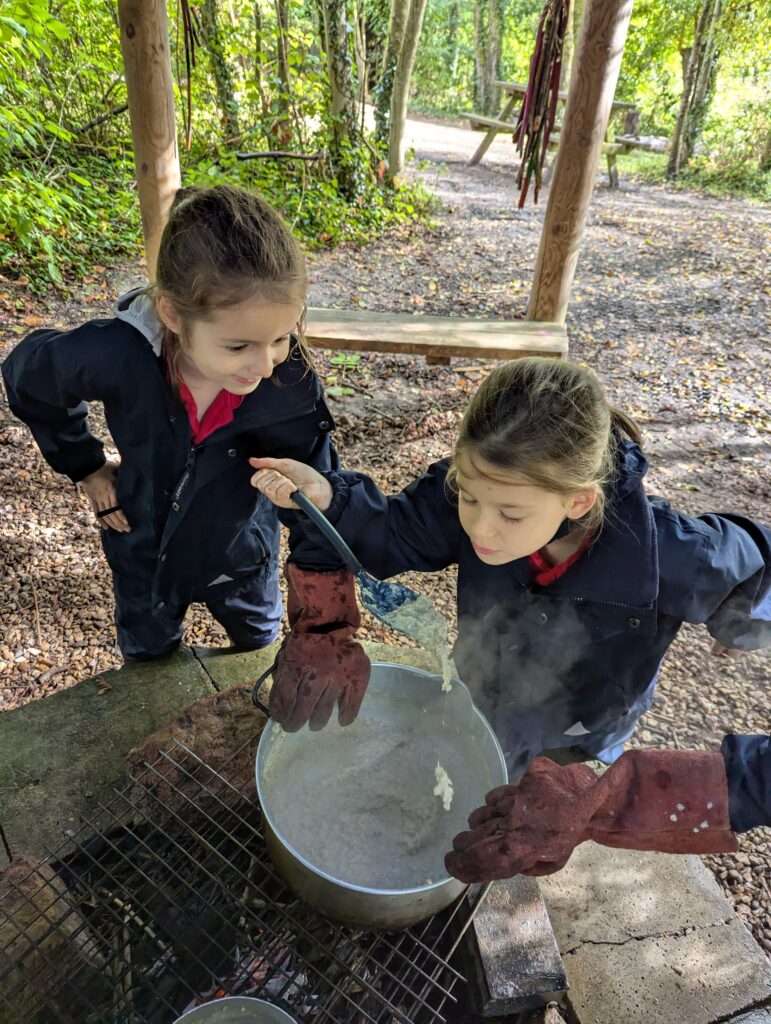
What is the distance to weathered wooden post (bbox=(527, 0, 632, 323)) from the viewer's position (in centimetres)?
307

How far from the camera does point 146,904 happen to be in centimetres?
131

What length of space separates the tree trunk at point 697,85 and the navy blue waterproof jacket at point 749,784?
529 inches

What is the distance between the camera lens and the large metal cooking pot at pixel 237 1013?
1062mm

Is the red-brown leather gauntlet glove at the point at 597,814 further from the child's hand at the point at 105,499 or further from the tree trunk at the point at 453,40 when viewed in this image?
the tree trunk at the point at 453,40

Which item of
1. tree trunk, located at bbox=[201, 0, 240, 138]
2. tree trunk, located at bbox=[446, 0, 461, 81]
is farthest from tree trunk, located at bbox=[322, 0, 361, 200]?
tree trunk, located at bbox=[446, 0, 461, 81]

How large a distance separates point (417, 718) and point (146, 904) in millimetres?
688

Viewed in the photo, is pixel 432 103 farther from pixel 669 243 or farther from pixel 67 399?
pixel 67 399

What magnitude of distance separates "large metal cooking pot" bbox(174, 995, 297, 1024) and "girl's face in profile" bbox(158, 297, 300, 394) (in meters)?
1.14

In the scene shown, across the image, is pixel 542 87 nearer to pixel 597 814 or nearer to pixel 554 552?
pixel 554 552

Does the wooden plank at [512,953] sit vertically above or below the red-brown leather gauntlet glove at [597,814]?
below

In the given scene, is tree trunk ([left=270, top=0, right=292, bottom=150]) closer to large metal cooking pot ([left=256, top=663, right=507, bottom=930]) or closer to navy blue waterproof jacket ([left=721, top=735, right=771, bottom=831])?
large metal cooking pot ([left=256, top=663, right=507, bottom=930])

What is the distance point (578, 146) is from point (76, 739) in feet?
11.4

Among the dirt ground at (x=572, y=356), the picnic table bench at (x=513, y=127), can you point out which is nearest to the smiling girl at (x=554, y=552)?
the dirt ground at (x=572, y=356)

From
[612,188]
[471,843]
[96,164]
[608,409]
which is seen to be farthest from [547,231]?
[612,188]
